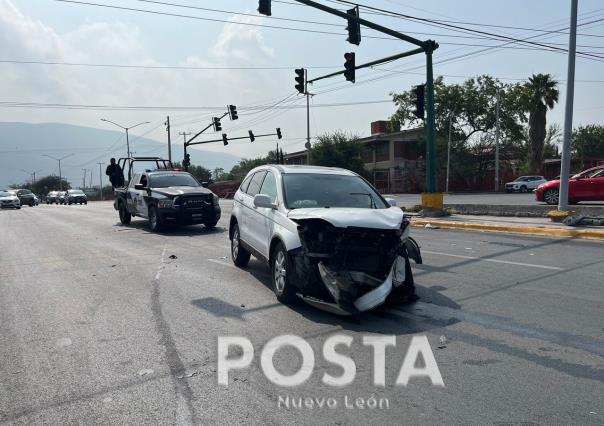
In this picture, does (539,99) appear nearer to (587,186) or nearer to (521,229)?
(587,186)

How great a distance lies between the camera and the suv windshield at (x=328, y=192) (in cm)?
715

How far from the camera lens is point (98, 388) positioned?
A: 160 inches

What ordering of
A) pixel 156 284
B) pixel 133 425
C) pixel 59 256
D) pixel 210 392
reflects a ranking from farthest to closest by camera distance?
pixel 59 256
pixel 156 284
pixel 210 392
pixel 133 425

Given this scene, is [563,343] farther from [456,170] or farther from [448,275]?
[456,170]

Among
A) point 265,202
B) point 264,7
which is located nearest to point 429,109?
point 264,7

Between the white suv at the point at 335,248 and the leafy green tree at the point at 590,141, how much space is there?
7497 centimetres

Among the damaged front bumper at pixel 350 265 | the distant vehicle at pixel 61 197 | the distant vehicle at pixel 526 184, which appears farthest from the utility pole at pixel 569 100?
the distant vehicle at pixel 61 197

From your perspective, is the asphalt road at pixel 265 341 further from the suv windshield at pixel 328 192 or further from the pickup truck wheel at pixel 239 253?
the suv windshield at pixel 328 192

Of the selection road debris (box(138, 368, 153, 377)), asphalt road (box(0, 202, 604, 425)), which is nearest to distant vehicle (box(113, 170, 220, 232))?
asphalt road (box(0, 202, 604, 425))

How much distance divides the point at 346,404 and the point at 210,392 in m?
1.01

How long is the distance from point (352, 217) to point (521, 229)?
9324mm

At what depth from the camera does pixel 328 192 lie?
744cm

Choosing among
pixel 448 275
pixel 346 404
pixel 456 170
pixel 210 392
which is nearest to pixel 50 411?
pixel 210 392

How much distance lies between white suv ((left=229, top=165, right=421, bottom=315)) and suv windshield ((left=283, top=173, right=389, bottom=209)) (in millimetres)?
14
